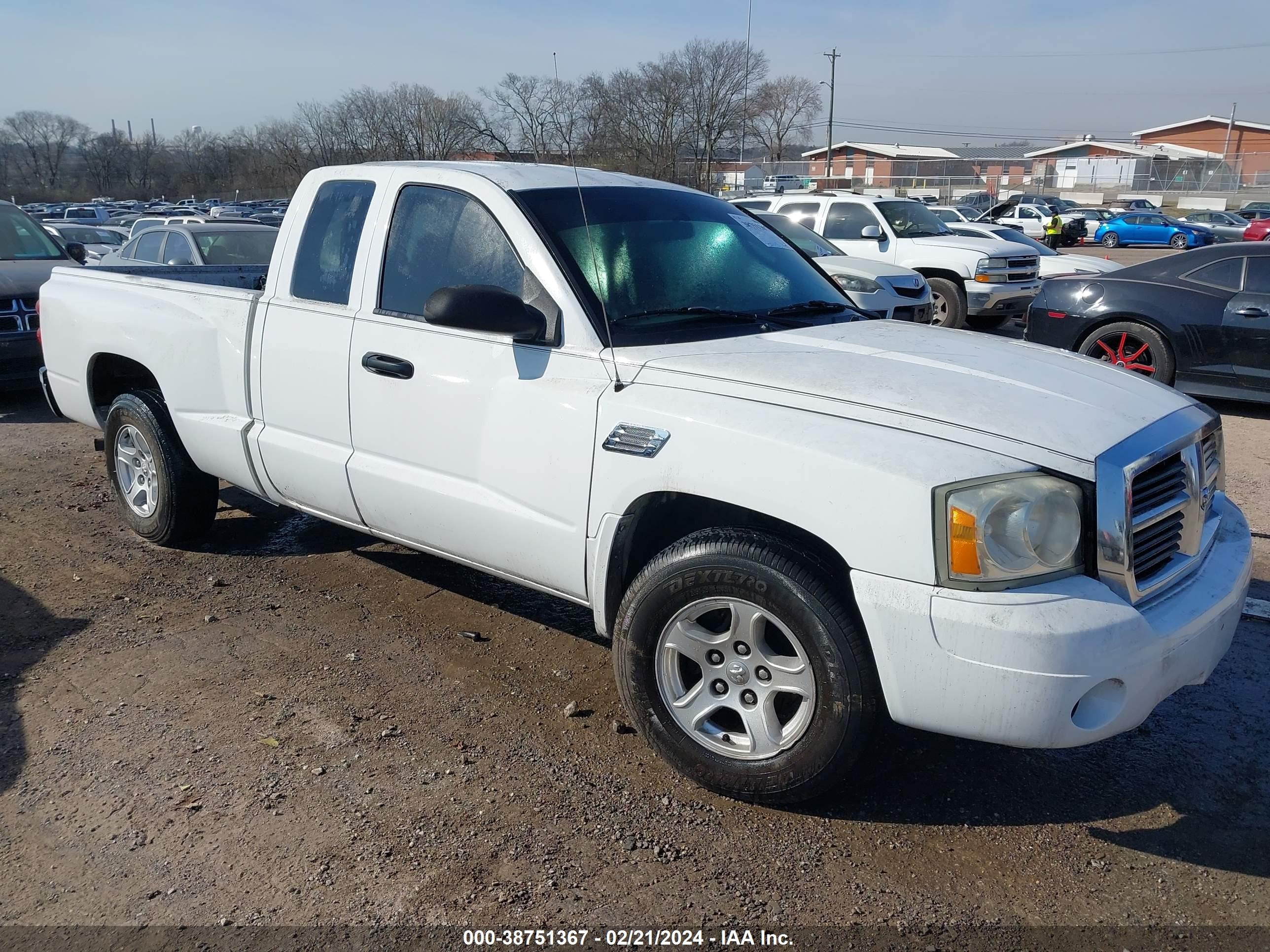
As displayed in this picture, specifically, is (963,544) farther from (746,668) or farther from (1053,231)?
(1053,231)

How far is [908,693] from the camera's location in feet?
8.93

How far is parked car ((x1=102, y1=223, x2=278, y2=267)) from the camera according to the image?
400 inches

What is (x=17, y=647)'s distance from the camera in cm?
425

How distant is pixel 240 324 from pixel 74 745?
193 centimetres

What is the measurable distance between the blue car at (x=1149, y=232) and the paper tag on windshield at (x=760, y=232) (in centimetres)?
→ 3611

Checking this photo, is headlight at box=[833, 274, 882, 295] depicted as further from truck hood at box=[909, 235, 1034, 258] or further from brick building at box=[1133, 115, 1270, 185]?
brick building at box=[1133, 115, 1270, 185]

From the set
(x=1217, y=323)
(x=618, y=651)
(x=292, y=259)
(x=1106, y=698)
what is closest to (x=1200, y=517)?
(x=1106, y=698)

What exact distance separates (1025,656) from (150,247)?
442 inches

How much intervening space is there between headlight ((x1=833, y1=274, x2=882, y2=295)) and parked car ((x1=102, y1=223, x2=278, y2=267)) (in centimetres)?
567

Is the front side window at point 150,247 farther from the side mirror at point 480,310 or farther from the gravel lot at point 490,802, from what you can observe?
the side mirror at point 480,310

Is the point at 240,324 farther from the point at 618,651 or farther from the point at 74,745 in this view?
the point at 618,651

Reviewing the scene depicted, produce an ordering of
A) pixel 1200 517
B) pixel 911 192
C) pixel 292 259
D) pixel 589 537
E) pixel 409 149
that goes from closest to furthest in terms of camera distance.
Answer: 1. pixel 1200 517
2. pixel 589 537
3. pixel 292 259
4. pixel 409 149
5. pixel 911 192

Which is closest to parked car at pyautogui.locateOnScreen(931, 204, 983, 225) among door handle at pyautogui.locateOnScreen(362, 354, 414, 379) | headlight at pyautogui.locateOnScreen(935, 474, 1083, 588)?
door handle at pyautogui.locateOnScreen(362, 354, 414, 379)

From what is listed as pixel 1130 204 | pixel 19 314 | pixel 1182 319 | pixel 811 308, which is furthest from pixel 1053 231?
pixel 811 308
